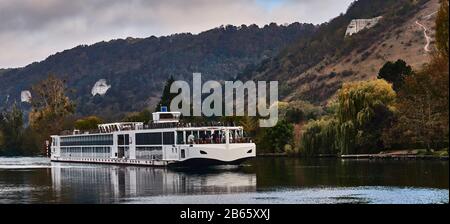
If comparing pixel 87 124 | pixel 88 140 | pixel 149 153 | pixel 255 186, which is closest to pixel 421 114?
pixel 149 153

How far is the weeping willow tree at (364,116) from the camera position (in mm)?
106750

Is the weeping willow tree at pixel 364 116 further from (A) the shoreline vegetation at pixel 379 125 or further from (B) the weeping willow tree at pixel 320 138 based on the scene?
(B) the weeping willow tree at pixel 320 138

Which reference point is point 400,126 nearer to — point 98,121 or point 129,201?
point 129,201

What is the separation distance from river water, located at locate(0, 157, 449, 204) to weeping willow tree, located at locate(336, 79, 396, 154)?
18.9 metres

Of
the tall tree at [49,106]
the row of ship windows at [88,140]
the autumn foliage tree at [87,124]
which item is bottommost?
the row of ship windows at [88,140]

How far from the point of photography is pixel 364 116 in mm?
106312

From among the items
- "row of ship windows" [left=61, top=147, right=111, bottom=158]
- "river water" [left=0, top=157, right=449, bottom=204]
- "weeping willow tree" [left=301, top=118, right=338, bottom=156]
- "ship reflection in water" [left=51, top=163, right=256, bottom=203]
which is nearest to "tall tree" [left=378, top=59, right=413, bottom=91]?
"weeping willow tree" [left=301, top=118, right=338, bottom=156]

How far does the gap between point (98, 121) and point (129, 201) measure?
413 feet

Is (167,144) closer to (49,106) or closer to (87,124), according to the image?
(87,124)

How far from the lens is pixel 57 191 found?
64.3 metres

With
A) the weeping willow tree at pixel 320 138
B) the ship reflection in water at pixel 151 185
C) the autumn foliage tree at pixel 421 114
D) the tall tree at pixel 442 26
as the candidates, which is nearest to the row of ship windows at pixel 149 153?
the ship reflection in water at pixel 151 185

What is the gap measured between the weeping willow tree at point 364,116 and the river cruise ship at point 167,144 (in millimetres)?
16131
